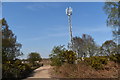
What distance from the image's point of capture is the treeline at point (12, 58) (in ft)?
30.1

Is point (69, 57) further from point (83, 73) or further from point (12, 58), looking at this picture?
point (12, 58)

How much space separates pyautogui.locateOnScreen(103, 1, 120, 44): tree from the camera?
35.3 feet

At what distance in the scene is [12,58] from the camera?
557 inches

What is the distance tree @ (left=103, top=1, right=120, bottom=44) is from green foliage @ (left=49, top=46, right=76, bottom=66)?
357 centimetres

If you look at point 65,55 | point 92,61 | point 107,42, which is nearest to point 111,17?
point 92,61

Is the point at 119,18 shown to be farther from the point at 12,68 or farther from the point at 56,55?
the point at 12,68

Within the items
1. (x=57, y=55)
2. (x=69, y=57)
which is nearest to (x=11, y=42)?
(x=57, y=55)

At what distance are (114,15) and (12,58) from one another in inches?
376

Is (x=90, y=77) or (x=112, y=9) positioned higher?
(x=112, y=9)

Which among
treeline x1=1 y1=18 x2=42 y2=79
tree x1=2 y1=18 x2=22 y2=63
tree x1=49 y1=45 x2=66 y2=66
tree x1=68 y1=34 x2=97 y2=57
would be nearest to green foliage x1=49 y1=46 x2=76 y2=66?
tree x1=49 y1=45 x2=66 y2=66

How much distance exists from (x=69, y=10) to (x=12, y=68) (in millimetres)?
7369

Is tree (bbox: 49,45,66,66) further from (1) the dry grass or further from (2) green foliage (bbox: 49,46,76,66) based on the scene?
(1) the dry grass

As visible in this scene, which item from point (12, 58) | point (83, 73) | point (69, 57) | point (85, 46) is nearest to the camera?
point (83, 73)

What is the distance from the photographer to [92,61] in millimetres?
10797
